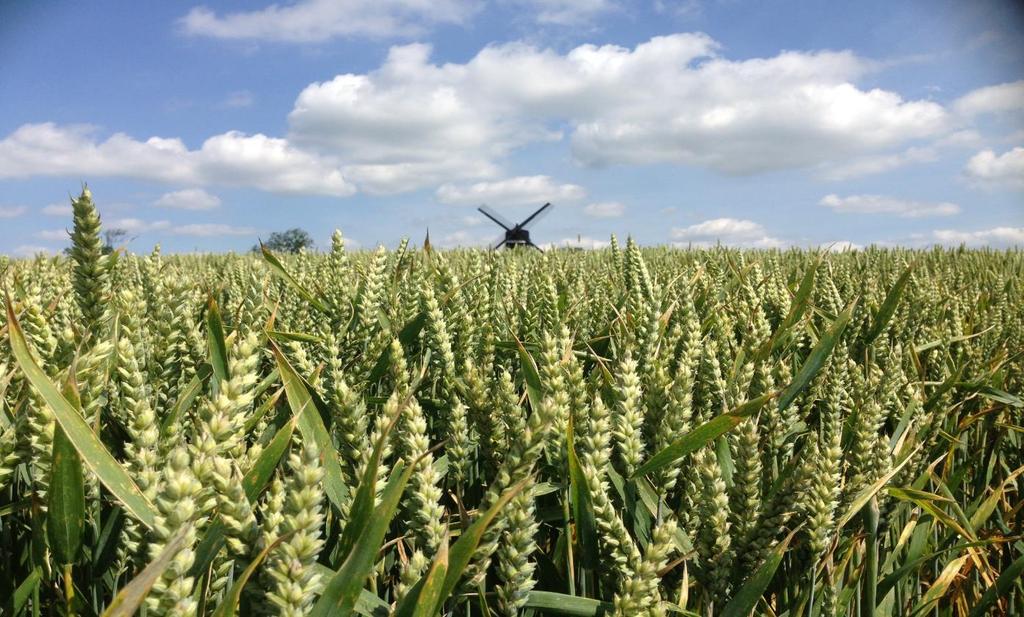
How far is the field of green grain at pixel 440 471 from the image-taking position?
0.63m

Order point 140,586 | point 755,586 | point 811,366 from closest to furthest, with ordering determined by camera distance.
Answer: point 140,586
point 755,586
point 811,366

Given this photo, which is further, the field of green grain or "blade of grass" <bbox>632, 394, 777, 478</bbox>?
"blade of grass" <bbox>632, 394, 777, 478</bbox>

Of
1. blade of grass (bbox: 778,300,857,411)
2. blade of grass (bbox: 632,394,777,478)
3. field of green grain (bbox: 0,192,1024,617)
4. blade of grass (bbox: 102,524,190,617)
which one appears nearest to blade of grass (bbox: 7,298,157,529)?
field of green grain (bbox: 0,192,1024,617)

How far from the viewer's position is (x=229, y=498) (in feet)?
1.95

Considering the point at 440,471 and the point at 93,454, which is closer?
the point at 93,454

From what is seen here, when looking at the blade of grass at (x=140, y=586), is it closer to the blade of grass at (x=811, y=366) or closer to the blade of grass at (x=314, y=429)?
the blade of grass at (x=314, y=429)

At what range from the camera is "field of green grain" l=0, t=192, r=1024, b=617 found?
24.8 inches

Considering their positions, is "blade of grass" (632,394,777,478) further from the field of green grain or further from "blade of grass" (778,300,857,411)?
"blade of grass" (778,300,857,411)

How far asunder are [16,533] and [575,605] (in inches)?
38.6

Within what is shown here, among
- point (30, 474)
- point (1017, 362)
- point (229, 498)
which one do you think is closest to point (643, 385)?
point (229, 498)

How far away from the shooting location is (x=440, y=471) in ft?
3.52

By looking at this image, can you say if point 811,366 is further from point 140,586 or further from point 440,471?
point 140,586

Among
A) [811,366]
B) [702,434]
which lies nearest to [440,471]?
[702,434]

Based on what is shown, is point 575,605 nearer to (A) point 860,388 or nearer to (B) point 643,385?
(B) point 643,385
